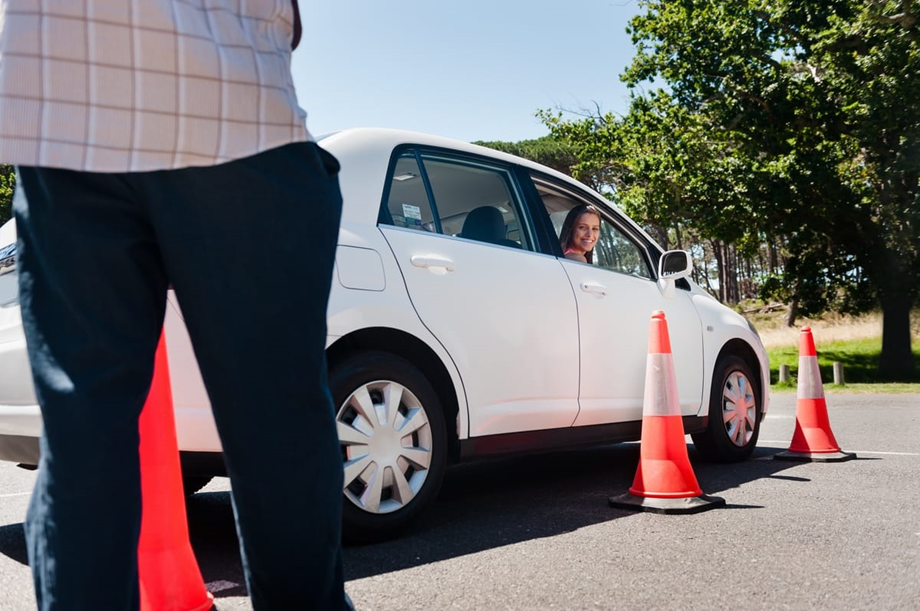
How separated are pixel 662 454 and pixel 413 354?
133cm

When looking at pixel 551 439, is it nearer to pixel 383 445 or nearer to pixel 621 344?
pixel 621 344

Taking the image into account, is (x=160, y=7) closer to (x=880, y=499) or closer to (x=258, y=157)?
(x=258, y=157)

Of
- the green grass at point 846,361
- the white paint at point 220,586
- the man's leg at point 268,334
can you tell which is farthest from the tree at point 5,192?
the man's leg at point 268,334

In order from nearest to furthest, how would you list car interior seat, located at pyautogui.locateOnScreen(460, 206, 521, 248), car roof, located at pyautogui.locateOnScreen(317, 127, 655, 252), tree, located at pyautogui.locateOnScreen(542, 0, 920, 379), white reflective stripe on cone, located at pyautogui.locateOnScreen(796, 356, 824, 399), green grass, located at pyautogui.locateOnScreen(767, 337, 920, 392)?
car roof, located at pyautogui.locateOnScreen(317, 127, 655, 252), car interior seat, located at pyautogui.locateOnScreen(460, 206, 521, 248), white reflective stripe on cone, located at pyautogui.locateOnScreen(796, 356, 824, 399), tree, located at pyautogui.locateOnScreen(542, 0, 920, 379), green grass, located at pyautogui.locateOnScreen(767, 337, 920, 392)

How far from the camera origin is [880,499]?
4336mm

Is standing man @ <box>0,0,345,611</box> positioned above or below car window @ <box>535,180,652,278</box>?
below

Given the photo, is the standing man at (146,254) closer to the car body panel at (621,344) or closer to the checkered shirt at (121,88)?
the checkered shirt at (121,88)

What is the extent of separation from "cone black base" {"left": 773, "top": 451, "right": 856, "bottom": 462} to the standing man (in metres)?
5.02

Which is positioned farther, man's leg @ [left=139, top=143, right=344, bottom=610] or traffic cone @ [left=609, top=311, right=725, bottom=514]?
traffic cone @ [left=609, top=311, right=725, bottom=514]

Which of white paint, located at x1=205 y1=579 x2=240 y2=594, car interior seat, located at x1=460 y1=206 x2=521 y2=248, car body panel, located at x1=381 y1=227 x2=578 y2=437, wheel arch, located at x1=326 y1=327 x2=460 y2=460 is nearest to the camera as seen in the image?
white paint, located at x1=205 y1=579 x2=240 y2=594

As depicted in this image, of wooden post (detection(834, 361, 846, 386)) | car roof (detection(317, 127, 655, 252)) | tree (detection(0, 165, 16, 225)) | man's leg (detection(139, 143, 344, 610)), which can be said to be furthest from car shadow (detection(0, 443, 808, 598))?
tree (detection(0, 165, 16, 225))

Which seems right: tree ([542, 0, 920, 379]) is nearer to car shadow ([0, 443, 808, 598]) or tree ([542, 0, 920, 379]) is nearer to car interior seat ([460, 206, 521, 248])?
car shadow ([0, 443, 808, 598])

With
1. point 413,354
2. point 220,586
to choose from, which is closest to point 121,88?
point 220,586

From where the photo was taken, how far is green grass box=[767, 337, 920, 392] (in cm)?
1998
